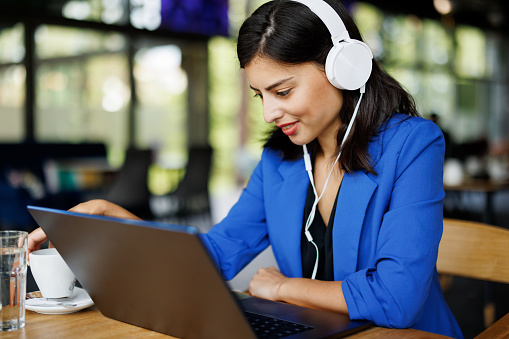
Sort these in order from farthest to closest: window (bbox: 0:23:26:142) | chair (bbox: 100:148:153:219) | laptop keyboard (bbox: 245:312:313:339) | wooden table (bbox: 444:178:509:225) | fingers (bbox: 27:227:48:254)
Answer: window (bbox: 0:23:26:142), chair (bbox: 100:148:153:219), wooden table (bbox: 444:178:509:225), fingers (bbox: 27:227:48:254), laptop keyboard (bbox: 245:312:313:339)

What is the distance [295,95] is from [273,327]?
20.8 inches

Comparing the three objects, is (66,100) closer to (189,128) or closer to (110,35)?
(110,35)

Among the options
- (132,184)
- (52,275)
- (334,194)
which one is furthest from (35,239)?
(132,184)

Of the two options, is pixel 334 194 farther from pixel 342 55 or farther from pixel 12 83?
pixel 12 83

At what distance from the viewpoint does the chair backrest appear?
4.85ft

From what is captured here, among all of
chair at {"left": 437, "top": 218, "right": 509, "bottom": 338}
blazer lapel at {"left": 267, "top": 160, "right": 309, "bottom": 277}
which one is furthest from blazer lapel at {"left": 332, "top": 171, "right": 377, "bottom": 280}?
chair at {"left": 437, "top": 218, "right": 509, "bottom": 338}

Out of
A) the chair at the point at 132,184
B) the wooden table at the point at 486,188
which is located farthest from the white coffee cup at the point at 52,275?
the chair at the point at 132,184

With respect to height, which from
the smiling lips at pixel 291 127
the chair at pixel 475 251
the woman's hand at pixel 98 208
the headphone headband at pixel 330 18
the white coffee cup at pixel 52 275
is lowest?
the chair at pixel 475 251

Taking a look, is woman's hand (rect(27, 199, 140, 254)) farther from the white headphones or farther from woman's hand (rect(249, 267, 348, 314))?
the white headphones

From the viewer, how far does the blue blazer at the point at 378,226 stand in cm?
110

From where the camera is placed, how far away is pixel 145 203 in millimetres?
5539

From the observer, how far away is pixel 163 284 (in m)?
0.87

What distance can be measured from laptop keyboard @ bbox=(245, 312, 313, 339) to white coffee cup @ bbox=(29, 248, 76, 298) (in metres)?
0.37

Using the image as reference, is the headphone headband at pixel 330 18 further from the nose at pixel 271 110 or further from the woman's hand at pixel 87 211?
the woman's hand at pixel 87 211
